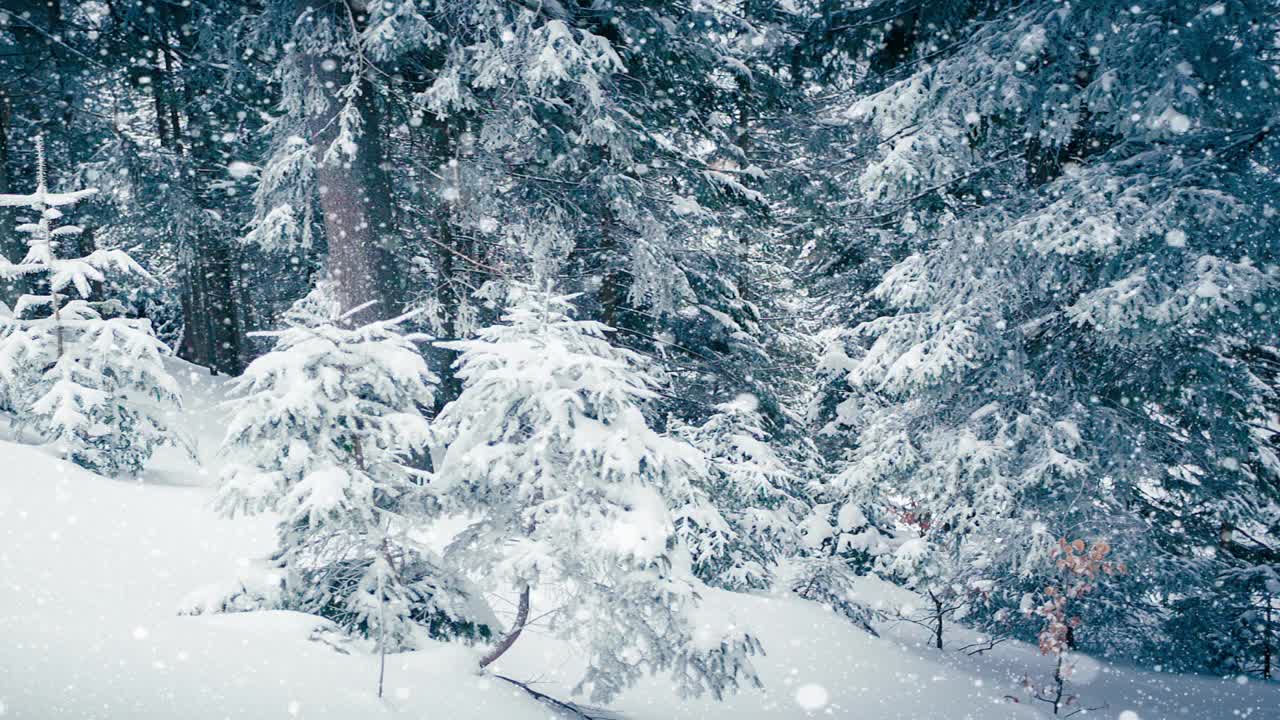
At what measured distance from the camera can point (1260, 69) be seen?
5.43 m

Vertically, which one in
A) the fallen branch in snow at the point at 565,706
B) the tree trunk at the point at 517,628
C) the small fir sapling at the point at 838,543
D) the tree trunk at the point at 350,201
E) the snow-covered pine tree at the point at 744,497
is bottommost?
the small fir sapling at the point at 838,543

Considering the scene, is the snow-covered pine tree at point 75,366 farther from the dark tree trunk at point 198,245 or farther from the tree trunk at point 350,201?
the dark tree trunk at point 198,245

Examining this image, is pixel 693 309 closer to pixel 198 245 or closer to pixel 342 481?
pixel 342 481

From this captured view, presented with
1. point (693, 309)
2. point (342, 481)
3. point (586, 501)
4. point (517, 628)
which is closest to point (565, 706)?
point (517, 628)

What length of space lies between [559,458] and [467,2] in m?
5.11

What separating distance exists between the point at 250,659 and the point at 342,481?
97cm

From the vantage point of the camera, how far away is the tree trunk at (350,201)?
6.53 meters

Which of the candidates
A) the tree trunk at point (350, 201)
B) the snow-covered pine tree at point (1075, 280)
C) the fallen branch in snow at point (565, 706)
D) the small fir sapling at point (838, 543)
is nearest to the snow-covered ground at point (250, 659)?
the fallen branch in snow at point (565, 706)

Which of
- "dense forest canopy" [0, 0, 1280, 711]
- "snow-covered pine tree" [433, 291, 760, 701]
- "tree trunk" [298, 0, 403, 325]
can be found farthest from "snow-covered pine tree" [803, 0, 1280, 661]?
"tree trunk" [298, 0, 403, 325]

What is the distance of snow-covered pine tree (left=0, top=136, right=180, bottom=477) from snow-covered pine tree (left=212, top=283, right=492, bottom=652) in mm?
3707

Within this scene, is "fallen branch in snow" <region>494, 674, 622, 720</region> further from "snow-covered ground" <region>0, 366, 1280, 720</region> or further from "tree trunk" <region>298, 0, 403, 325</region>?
"tree trunk" <region>298, 0, 403, 325</region>

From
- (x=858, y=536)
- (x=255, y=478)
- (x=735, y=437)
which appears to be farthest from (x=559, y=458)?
(x=858, y=536)

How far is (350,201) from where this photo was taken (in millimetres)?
6559

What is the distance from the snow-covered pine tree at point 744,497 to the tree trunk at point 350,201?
4.29 metres
